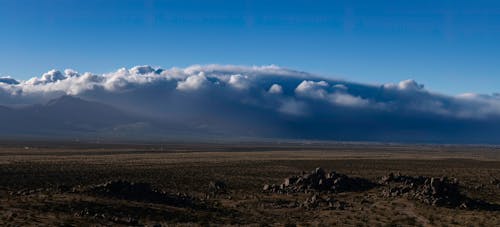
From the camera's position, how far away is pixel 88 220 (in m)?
28.9

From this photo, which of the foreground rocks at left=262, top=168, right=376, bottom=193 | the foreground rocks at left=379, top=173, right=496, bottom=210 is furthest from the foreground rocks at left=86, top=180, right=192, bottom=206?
the foreground rocks at left=379, top=173, right=496, bottom=210

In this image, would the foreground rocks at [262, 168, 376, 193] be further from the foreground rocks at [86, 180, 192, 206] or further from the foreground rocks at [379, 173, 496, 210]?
the foreground rocks at [86, 180, 192, 206]

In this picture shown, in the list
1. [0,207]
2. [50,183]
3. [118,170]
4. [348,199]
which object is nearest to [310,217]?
[348,199]

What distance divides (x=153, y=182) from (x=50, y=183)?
361 inches

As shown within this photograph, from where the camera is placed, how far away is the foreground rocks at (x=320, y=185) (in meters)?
47.0

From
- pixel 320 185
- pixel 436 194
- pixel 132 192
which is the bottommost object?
pixel 436 194

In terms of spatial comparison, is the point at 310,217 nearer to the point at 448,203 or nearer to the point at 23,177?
the point at 448,203

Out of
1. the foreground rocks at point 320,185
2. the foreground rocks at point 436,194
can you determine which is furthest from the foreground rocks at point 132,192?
the foreground rocks at point 436,194

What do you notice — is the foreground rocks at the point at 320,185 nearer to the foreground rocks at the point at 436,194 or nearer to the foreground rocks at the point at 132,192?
the foreground rocks at the point at 436,194

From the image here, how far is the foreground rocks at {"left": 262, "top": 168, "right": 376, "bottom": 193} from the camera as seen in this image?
1849 inches

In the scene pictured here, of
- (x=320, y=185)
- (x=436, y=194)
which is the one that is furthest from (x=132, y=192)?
(x=436, y=194)

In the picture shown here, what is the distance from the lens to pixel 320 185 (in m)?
47.4

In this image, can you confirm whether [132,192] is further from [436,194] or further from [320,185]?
[436,194]

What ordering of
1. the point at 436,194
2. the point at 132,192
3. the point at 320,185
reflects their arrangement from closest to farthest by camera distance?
1. the point at 132,192
2. the point at 436,194
3. the point at 320,185
